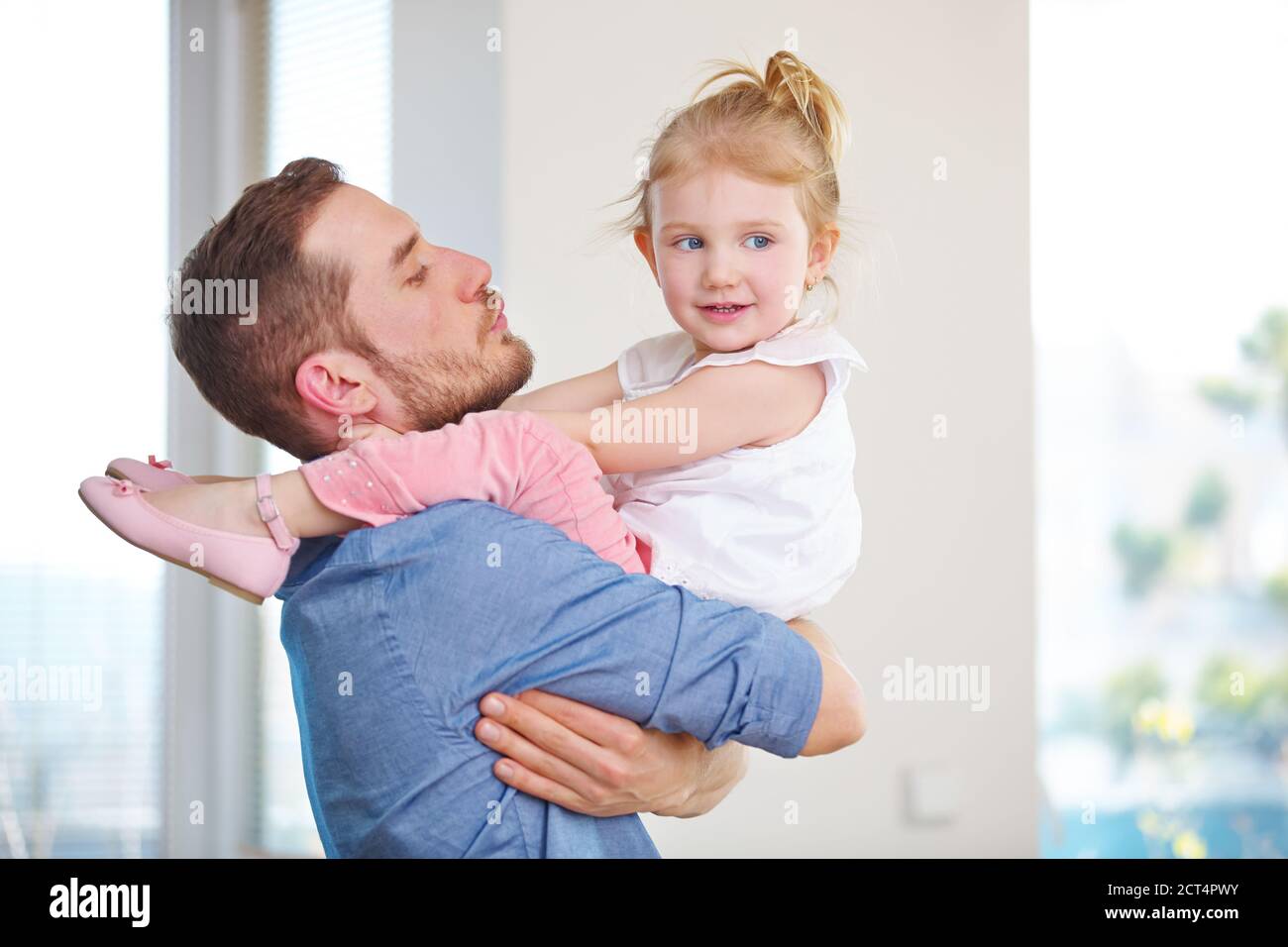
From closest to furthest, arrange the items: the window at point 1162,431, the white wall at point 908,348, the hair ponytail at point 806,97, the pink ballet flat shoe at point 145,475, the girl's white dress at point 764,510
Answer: the pink ballet flat shoe at point 145,475
the girl's white dress at point 764,510
the hair ponytail at point 806,97
the white wall at point 908,348
the window at point 1162,431

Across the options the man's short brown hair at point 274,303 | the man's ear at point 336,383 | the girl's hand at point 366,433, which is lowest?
Answer: the girl's hand at point 366,433

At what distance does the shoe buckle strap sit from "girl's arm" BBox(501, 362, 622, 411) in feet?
1.36

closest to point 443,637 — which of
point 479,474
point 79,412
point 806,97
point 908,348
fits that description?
point 479,474

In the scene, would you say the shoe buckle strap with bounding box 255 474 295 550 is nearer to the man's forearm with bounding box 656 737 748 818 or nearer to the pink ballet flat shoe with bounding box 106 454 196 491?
the pink ballet flat shoe with bounding box 106 454 196 491

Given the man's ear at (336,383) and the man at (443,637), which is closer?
the man at (443,637)

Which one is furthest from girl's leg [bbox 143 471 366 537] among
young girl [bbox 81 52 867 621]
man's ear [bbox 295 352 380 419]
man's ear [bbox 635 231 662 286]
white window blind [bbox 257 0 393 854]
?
white window blind [bbox 257 0 393 854]

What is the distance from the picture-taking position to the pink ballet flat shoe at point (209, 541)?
37.2 inches

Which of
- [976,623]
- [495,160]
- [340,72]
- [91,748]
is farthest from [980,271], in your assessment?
[91,748]

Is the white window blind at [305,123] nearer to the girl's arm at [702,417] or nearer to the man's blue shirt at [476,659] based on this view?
the girl's arm at [702,417]

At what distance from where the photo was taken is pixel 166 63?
9.64 feet

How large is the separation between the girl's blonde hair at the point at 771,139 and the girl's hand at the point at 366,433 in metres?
0.41

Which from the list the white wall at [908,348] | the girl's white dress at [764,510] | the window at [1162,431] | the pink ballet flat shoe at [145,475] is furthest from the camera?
the window at [1162,431]

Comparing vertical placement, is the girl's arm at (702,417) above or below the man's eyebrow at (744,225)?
below

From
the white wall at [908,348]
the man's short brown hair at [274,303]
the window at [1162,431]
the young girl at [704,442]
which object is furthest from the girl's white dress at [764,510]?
the window at [1162,431]
